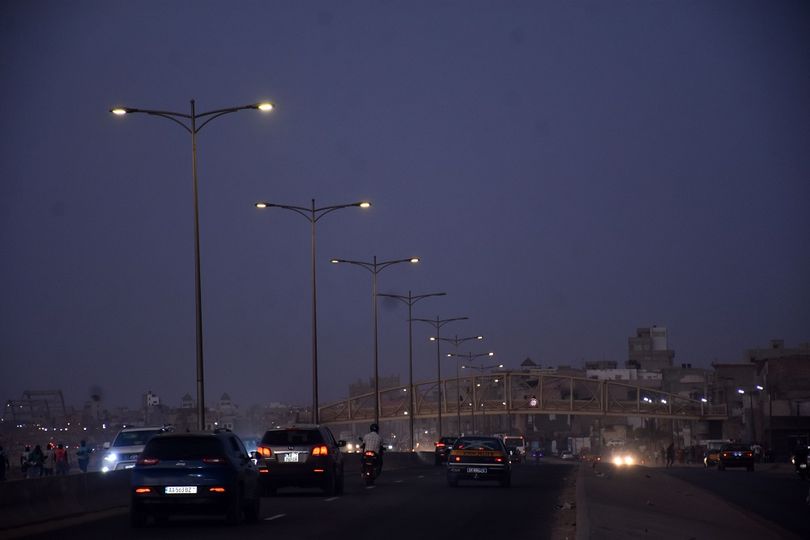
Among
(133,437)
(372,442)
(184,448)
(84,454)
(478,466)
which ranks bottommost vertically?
(84,454)

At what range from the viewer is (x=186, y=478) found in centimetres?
2117

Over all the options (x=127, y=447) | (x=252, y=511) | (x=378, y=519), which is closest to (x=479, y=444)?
(x=127, y=447)

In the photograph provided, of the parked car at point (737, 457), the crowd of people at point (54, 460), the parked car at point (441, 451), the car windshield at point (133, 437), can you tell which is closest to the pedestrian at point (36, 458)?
the crowd of people at point (54, 460)

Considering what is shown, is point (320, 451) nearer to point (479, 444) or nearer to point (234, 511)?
point (479, 444)

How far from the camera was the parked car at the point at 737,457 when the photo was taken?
6938cm

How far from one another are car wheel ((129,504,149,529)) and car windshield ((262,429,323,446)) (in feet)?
36.2

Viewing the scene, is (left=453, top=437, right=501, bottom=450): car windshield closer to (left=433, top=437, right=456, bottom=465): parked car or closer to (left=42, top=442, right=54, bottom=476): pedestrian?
(left=42, top=442, right=54, bottom=476): pedestrian

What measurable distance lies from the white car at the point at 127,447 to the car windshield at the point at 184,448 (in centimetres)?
Answer: 1691

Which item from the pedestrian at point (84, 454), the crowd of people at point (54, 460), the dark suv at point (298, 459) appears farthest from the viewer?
the crowd of people at point (54, 460)

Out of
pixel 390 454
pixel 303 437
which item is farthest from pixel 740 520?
pixel 390 454

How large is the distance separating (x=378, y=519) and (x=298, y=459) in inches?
365

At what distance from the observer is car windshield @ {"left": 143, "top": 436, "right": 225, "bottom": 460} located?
21.5 metres

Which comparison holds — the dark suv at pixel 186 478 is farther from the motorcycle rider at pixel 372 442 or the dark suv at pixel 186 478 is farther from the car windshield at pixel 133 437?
the car windshield at pixel 133 437

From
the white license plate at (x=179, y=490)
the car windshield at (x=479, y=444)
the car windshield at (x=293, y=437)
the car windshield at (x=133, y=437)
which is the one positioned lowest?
the car windshield at (x=479, y=444)
